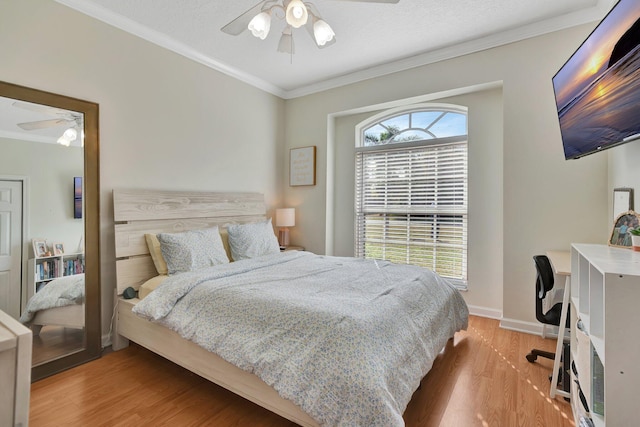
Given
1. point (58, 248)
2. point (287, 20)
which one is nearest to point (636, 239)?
point (287, 20)

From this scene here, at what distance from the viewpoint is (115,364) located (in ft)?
7.70

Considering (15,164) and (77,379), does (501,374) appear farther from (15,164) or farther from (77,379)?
(15,164)

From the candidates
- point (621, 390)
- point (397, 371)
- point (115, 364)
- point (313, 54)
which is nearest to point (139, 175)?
point (115, 364)

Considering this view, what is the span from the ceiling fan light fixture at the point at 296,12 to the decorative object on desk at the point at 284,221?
2573 millimetres

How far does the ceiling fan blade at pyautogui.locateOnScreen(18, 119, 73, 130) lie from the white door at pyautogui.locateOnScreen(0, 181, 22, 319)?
401 millimetres

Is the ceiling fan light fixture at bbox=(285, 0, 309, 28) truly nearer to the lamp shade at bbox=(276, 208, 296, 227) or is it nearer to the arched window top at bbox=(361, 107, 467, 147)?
the arched window top at bbox=(361, 107, 467, 147)

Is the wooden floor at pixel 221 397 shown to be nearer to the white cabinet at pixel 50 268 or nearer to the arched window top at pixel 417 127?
the white cabinet at pixel 50 268

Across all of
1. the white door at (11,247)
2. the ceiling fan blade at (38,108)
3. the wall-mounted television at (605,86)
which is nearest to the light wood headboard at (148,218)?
the white door at (11,247)

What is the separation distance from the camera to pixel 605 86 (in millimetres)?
1547

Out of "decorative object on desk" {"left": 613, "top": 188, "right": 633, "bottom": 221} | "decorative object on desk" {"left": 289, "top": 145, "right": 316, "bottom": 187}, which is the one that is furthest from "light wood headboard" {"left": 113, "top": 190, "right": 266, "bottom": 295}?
"decorative object on desk" {"left": 613, "top": 188, "right": 633, "bottom": 221}

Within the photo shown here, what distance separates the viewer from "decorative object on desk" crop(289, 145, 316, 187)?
165 inches

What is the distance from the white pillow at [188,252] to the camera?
2596 millimetres

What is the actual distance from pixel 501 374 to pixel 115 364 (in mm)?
2849

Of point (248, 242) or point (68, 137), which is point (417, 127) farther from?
point (68, 137)
